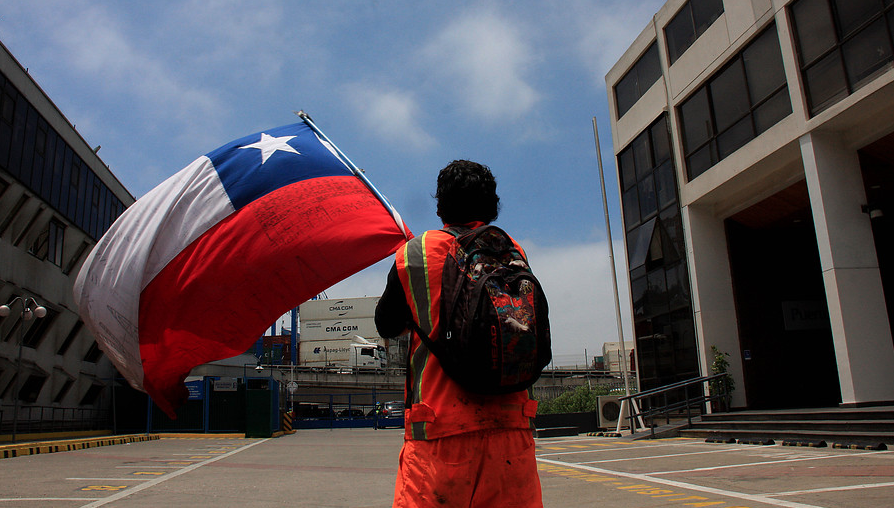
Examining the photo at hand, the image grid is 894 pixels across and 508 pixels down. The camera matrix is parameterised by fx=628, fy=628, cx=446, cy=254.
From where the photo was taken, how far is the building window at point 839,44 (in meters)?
10.9

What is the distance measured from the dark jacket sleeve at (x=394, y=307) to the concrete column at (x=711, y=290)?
15.1 m

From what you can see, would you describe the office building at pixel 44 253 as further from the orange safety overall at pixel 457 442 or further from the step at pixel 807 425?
the orange safety overall at pixel 457 442

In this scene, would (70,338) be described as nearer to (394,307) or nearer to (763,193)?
(763,193)

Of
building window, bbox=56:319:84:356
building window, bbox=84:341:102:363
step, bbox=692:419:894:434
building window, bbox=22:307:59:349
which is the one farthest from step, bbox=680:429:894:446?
building window, bbox=84:341:102:363

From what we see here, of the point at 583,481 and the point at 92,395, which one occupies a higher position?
the point at 92,395

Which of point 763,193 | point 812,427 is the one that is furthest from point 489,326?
point 763,193

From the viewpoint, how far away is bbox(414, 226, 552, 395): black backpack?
72.9 inches

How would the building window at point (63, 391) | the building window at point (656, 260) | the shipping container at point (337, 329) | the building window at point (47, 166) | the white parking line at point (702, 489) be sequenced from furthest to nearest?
the shipping container at point (337, 329), the building window at point (63, 391), the building window at point (47, 166), the building window at point (656, 260), the white parking line at point (702, 489)

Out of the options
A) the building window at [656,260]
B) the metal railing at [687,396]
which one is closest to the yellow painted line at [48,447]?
the metal railing at [687,396]

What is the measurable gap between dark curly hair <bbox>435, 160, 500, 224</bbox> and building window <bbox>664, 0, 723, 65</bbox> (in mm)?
15347

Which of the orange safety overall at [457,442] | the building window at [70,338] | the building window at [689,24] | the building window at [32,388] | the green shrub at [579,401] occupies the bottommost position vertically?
the green shrub at [579,401]

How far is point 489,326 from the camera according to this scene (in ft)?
6.11

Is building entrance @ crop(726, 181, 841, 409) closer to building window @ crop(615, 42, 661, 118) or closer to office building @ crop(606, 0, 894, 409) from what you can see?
office building @ crop(606, 0, 894, 409)

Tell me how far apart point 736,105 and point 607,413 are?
8889mm
